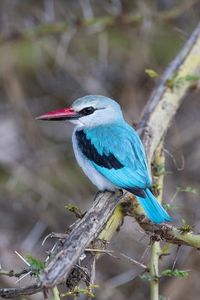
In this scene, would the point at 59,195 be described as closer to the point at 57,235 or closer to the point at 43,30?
the point at 43,30

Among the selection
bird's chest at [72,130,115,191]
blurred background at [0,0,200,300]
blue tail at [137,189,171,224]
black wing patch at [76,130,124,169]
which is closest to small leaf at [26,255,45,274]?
blue tail at [137,189,171,224]

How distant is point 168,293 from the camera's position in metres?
4.63

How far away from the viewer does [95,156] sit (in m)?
3.29

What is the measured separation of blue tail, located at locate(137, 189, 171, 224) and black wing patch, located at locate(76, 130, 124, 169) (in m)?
0.35

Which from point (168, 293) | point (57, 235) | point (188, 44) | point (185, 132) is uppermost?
point (188, 44)

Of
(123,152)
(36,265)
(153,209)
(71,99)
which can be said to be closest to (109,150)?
(123,152)

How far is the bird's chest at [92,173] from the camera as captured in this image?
3142 millimetres

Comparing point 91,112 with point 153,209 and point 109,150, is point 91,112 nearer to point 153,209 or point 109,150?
point 109,150

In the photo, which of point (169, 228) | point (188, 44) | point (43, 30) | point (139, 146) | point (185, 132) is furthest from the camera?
point (185, 132)

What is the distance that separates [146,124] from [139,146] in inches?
9.2

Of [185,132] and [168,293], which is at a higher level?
[185,132]

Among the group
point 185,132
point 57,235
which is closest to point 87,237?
point 57,235

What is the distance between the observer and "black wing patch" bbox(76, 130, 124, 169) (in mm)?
3223

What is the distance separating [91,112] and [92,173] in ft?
1.42
